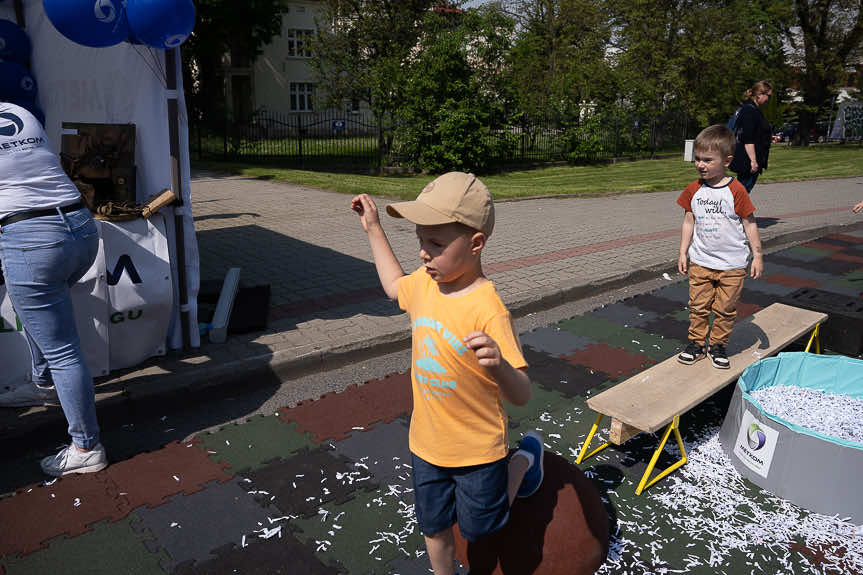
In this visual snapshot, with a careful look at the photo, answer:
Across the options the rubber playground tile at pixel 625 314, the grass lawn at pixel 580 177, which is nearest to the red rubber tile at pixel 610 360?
the rubber playground tile at pixel 625 314

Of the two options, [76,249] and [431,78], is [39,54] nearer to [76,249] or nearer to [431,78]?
[76,249]

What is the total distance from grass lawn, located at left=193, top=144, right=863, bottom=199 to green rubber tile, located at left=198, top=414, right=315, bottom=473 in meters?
9.73

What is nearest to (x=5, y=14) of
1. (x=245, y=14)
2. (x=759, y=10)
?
(x=245, y=14)

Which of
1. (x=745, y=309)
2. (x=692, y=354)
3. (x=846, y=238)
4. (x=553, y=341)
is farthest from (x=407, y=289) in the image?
(x=846, y=238)

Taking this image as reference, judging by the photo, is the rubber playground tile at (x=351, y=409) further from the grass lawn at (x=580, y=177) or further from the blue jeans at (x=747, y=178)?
the grass lawn at (x=580, y=177)

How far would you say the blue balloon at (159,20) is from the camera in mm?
4234

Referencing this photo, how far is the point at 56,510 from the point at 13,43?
364cm

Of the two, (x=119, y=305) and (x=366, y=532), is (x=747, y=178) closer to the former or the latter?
(x=366, y=532)

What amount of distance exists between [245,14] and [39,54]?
3016 centimetres

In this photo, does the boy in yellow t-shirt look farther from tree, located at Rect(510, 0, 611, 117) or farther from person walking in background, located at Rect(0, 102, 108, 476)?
tree, located at Rect(510, 0, 611, 117)

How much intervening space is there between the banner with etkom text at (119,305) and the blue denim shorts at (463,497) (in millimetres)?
3067

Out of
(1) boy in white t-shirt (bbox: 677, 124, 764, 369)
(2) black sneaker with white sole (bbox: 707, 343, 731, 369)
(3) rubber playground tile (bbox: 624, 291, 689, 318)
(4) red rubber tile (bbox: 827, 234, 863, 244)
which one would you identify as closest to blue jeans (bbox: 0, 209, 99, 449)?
(1) boy in white t-shirt (bbox: 677, 124, 764, 369)

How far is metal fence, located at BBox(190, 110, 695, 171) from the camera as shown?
20609mm

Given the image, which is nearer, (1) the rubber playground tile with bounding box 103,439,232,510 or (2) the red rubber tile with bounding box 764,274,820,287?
(1) the rubber playground tile with bounding box 103,439,232,510
